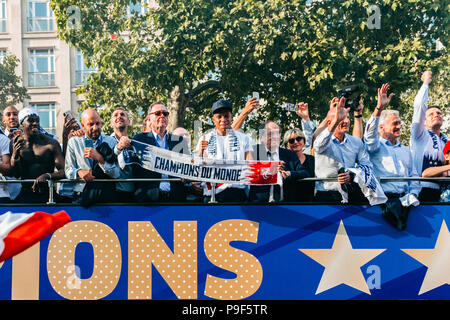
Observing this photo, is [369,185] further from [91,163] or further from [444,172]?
[91,163]

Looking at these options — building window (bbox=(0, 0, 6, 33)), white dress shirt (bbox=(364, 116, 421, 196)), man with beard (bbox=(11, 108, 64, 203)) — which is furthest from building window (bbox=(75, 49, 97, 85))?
white dress shirt (bbox=(364, 116, 421, 196))

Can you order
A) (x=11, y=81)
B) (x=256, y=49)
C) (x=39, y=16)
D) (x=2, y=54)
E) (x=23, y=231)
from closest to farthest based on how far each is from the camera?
(x=23, y=231) < (x=11, y=81) < (x=2, y=54) < (x=256, y=49) < (x=39, y=16)

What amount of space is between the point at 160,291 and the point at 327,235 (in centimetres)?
172

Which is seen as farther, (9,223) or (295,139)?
(295,139)

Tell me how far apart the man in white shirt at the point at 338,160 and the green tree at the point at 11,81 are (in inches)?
294

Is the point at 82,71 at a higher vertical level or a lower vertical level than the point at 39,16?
lower

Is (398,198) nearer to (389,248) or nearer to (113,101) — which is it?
(389,248)

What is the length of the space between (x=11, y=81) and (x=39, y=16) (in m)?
2.41

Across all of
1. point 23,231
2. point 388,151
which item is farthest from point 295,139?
point 23,231

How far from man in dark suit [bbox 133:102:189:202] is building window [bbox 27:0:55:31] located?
255 inches

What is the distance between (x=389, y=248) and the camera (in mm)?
6520

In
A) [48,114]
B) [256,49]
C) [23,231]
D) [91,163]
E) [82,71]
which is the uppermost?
[256,49]

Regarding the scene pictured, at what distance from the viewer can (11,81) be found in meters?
12.3

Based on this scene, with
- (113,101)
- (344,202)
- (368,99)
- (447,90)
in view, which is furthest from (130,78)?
(344,202)
